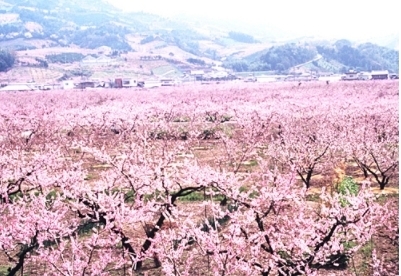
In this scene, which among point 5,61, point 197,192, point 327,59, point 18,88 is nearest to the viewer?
point 197,192

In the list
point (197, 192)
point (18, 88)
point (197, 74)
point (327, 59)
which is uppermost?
point (327, 59)

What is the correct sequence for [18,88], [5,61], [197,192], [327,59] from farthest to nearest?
[327,59] < [5,61] < [18,88] < [197,192]

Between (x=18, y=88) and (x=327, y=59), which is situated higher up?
(x=327, y=59)

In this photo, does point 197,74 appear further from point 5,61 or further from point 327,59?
point 5,61

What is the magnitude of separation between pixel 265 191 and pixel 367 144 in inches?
442

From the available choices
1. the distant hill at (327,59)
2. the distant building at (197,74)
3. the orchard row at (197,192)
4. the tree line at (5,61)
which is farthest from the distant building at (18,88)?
the distant hill at (327,59)

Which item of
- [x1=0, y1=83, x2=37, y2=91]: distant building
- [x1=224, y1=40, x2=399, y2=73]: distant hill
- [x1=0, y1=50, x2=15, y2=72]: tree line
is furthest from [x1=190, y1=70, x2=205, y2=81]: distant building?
[x1=0, y1=50, x2=15, y2=72]: tree line

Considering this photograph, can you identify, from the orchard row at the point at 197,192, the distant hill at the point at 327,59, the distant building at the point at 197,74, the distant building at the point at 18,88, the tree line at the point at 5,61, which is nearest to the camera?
the orchard row at the point at 197,192

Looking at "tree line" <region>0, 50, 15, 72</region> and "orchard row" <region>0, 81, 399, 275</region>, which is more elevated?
"tree line" <region>0, 50, 15, 72</region>

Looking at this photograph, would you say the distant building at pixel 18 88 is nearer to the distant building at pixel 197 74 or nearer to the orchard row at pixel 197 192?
the distant building at pixel 197 74

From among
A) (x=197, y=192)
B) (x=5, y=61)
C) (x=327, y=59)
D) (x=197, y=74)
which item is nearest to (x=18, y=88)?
(x=5, y=61)

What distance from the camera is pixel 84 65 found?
4592 inches

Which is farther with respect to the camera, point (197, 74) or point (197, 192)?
point (197, 74)

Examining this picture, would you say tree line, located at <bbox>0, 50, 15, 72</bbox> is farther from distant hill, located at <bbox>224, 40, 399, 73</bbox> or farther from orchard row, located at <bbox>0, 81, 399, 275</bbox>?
orchard row, located at <bbox>0, 81, 399, 275</bbox>
